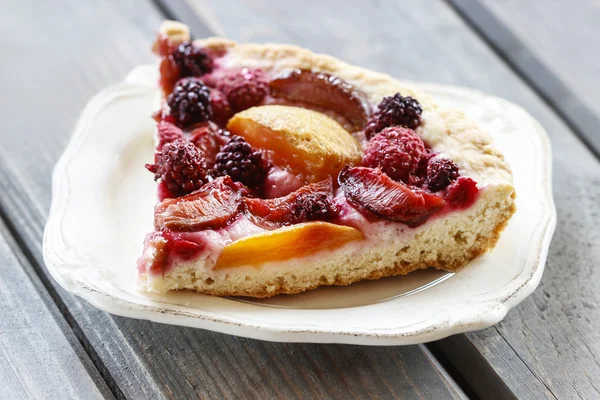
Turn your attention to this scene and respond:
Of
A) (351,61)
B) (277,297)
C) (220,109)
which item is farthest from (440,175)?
(351,61)

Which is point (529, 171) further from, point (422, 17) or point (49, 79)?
point (49, 79)

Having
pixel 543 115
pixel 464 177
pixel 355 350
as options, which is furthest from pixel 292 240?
pixel 543 115

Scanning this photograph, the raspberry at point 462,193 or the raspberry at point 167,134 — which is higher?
the raspberry at point 462,193

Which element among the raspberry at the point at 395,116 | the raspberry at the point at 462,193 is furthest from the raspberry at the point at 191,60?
the raspberry at the point at 462,193

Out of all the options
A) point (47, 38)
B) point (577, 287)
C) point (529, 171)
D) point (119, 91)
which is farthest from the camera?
point (47, 38)

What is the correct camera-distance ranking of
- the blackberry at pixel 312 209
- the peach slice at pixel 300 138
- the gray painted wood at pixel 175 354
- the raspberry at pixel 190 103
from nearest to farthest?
1. the gray painted wood at pixel 175 354
2. the blackberry at pixel 312 209
3. the peach slice at pixel 300 138
4. the raspberry at pixel 190 103

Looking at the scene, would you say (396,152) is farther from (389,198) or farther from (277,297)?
(277,297)

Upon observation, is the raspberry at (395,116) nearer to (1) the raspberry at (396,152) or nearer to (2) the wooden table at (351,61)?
(1) the raspberry at (396,152)

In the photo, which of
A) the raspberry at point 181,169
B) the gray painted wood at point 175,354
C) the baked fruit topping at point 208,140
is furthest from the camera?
the baked fruit topping at point 208,140
